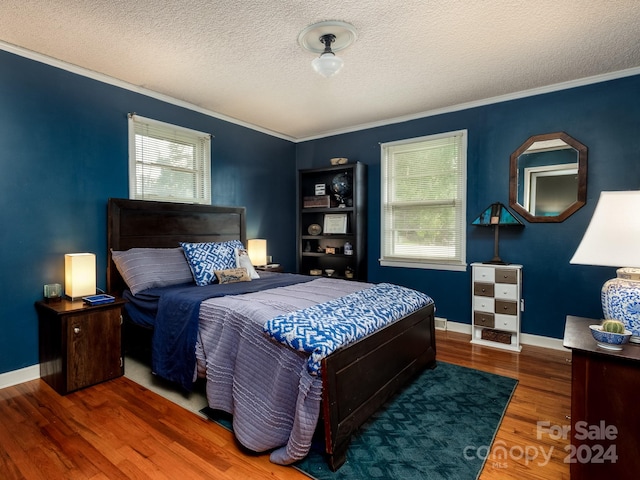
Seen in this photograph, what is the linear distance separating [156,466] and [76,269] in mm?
1776

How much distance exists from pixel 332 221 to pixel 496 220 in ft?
6.98

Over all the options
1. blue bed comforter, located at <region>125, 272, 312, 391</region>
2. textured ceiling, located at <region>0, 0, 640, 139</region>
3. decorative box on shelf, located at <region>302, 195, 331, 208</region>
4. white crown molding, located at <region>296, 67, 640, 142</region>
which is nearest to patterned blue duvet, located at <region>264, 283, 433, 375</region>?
blue bed comforter, located at <region>125, 272, 312, 391</region>

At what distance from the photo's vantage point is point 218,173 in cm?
416

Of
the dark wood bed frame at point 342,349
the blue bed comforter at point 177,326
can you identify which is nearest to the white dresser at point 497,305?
the dark wood bed frame at point 342,349

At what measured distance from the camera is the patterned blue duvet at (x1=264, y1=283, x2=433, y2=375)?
5.52 feet

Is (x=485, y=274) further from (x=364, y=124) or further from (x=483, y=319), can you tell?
(x=364, y=124)

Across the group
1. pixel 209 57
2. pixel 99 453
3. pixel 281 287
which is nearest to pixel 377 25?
pixel 209 57

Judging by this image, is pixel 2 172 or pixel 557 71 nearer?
pixel 2 172

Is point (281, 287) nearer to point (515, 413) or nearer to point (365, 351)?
point (365, 351)

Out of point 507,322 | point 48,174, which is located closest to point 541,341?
point 507,322

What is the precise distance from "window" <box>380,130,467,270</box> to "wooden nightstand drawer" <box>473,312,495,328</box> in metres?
0.60

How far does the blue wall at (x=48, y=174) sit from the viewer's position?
2.58 meters

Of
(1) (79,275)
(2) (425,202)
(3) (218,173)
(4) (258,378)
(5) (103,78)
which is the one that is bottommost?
(4) (258,378)

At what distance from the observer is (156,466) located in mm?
1708
